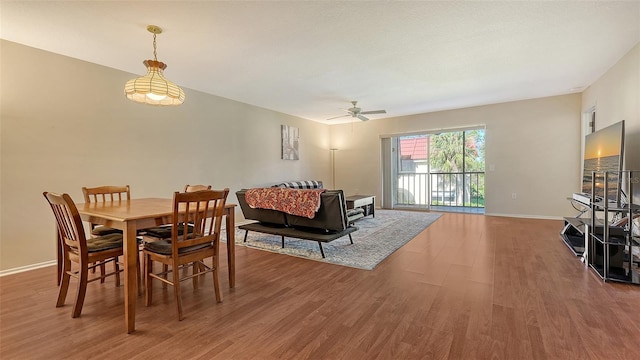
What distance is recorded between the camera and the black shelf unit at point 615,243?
8.28ft

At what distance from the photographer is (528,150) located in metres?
5.66

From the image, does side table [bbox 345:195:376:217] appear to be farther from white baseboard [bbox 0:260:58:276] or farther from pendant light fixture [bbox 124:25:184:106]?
white baseboard [bbox 0:260:58:276]

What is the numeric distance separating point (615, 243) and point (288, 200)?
10.8 feet

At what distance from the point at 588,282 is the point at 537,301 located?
2.65 feet

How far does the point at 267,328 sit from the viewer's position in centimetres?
187

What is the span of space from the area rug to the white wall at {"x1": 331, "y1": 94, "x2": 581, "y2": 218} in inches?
81.3

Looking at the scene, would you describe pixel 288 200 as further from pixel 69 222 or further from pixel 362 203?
pixel 362 203

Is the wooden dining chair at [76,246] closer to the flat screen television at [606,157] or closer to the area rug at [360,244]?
the area rug at [360,244]

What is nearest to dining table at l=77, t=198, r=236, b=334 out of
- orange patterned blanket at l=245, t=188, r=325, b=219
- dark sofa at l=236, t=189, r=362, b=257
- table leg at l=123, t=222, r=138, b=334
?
table leg at l=123, t=222, r=138, b=334

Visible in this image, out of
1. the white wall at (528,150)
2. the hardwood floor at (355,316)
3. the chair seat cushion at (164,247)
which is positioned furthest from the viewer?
the white wall at (528,150)

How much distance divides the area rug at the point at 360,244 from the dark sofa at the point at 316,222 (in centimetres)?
24

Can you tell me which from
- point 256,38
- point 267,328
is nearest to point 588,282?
point 267,328

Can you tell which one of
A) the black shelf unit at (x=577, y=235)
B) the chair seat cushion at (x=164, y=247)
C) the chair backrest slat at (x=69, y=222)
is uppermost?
the chair backrest slat at (x=69, y=222)

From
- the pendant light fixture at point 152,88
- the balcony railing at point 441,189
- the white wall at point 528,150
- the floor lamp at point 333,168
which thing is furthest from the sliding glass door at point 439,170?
the pendant light fixture at point 152,88
